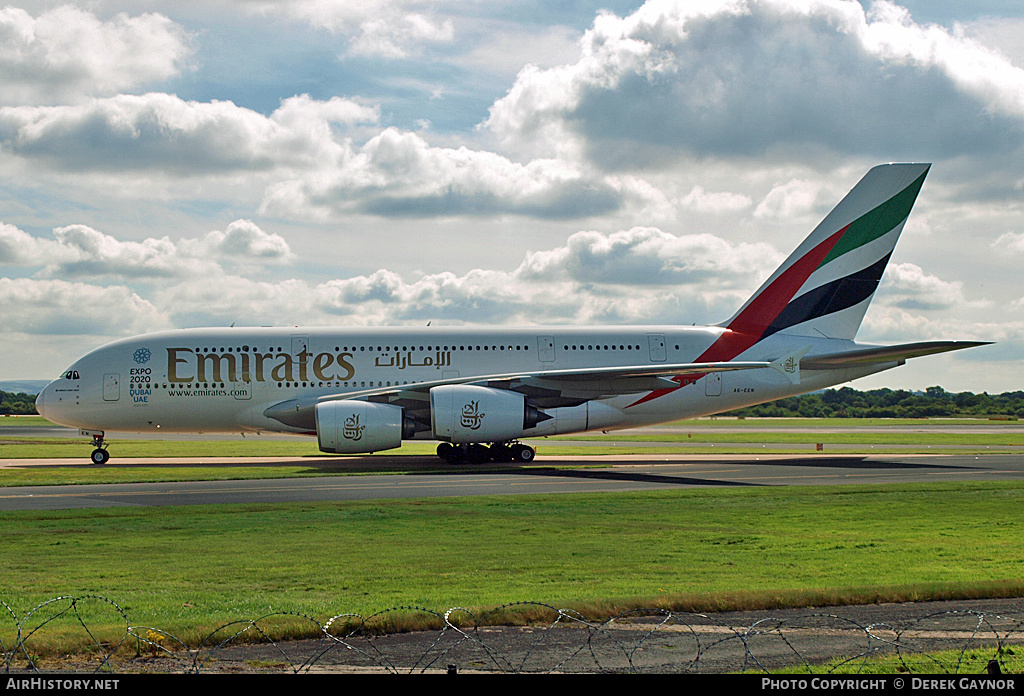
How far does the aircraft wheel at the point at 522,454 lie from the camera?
33.5 meters

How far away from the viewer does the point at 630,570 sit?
1241 centimetres

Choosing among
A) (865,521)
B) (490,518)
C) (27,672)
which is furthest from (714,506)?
(27,672)

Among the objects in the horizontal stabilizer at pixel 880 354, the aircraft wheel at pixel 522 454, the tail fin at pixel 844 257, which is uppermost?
the tail fin at pixel 844 257

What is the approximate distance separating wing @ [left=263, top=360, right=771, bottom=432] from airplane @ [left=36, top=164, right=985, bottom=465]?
60 mm

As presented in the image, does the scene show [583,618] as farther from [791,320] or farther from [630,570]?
[791,320]

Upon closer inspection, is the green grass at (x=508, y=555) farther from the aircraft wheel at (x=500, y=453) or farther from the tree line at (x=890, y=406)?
the tree line at (x=890, y=406)

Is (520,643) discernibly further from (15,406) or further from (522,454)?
(15,406)

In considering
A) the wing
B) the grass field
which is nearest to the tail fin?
the wing

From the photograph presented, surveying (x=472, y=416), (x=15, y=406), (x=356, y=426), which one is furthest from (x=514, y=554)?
(x=15, y=406)

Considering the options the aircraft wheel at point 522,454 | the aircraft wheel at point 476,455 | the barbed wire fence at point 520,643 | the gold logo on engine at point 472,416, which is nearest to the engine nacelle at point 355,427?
the gold logo on engine at point 472,416

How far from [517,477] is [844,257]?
18.4 meters

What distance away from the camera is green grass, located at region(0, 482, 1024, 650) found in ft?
34.4

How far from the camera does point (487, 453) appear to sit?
3394 centimetres

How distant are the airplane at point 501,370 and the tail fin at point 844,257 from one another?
0.19 ft
